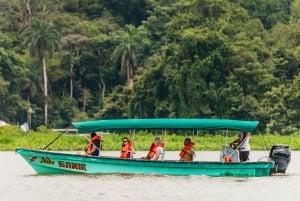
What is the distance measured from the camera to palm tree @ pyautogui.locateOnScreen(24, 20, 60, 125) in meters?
76.4

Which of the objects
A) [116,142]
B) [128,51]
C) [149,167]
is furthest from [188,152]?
[128,51]

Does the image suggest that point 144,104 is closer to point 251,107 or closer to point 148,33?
point 251,107

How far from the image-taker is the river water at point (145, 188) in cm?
2331

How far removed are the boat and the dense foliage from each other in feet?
102

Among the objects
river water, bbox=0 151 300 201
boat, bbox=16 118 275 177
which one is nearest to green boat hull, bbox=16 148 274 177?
boat, bbox=16 118 275 177

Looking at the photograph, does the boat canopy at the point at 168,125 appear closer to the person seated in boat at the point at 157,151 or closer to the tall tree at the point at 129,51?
the person seated in boat at the point at 157,151

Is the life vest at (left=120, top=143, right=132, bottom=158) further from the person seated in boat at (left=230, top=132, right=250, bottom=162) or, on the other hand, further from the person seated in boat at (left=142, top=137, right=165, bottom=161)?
the person seated in boat at (left=230, top=132, right=250, bottom=162)

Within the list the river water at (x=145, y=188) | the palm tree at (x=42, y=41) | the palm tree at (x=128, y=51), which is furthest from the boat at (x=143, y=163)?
the palm tree at (x=42, y=41)

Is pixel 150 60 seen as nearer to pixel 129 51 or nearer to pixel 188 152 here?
pixel 129 51

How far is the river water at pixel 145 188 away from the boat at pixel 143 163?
0.65 ft

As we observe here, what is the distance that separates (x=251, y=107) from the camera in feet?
199

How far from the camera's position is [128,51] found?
76.4 metres

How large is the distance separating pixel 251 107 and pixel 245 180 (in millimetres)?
34243

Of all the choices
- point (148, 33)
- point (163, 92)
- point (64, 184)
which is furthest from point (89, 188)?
point (148, 33)
